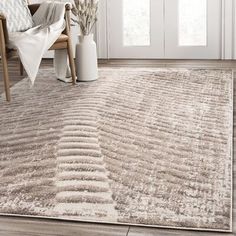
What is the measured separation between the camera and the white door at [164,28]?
5.41 metres

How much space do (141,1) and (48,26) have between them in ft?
5.03

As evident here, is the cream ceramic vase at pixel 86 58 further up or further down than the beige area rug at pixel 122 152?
further up

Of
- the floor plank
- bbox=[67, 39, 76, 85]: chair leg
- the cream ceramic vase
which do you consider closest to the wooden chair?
bbox=[67, 39, 76, 85]: chair leg

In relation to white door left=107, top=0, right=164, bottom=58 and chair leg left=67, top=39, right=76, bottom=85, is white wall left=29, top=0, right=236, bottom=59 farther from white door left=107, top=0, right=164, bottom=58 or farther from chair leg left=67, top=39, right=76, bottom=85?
chair leg left=67, top=39, right=76, bottom=85

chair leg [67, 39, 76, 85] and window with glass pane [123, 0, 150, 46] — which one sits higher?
window with glass pane [123, 0, 150, 46]

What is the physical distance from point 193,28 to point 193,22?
56 millimetres

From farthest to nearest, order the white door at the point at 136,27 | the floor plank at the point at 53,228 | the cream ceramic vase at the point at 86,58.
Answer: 1. the white door at the point at 136,27
2. the cream ceramic vase at the point at 86,58
3. the floor plank at the point at 53,228

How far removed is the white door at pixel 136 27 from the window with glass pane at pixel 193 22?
201 mm

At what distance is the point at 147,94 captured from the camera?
4.01 metres

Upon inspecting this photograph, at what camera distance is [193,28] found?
214 inches

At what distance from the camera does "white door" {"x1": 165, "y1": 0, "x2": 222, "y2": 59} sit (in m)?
5.39

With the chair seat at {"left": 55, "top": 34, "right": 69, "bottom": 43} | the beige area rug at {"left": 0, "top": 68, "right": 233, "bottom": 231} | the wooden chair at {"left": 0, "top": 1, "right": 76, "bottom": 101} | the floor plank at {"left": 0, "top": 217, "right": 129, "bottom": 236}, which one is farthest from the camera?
the chair seat at {"left": 55, "top": 34, "right": 69, "bottom": 43}

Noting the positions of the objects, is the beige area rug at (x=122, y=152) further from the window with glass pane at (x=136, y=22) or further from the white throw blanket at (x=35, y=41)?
the window with glass pane at (x=136, y=22)

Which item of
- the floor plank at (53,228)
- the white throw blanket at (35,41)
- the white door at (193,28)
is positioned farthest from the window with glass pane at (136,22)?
the floor plank at (53,228)
